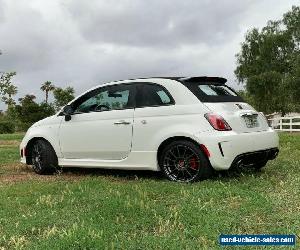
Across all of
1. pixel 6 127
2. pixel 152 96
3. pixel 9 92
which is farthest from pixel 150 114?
pixel 6 127

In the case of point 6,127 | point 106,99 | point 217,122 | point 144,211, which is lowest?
point 144,211

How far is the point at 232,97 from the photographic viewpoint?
8.60 metres

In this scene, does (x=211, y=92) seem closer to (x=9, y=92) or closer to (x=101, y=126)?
(x=101, y=126)

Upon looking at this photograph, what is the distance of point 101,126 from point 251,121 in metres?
2.57

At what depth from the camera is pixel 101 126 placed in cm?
889

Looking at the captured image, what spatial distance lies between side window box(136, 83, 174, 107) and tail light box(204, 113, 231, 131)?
0.80 m

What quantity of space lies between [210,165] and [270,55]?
54170 mm

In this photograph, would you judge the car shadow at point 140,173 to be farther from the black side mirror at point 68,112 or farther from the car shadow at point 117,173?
the black side mirror at point 68,112

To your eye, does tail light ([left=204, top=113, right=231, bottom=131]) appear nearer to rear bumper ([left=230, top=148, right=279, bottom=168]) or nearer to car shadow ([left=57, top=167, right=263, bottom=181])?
rear bumper ([left=230, top=148, right=279, bottom=168])

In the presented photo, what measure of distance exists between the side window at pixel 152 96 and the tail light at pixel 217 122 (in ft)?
2.61

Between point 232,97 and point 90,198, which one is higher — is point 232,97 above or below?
above

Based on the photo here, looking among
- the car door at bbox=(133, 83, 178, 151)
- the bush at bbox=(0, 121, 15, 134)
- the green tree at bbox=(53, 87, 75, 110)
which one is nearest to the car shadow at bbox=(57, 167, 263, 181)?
the car door at bbox=(133, 83, 178, 151)

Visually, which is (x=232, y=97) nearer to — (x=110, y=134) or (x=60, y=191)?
(x=110, y=134)

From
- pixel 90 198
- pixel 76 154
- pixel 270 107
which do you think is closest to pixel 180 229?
pixel 90 198
